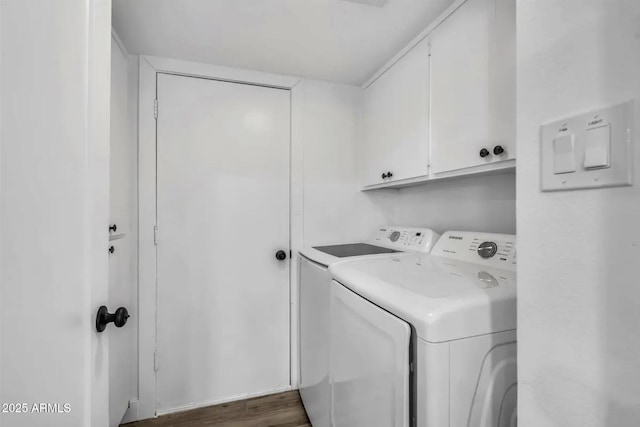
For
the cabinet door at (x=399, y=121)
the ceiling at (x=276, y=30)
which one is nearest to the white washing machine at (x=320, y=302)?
the cabinet door at (x=399, y=121)

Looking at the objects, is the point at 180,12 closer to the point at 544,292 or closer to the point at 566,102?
the point at 566,102

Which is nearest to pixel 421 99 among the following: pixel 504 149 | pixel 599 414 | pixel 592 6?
pixel 504 149

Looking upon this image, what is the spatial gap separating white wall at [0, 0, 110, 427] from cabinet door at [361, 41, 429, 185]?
4.47ft

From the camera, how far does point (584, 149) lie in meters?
0.43

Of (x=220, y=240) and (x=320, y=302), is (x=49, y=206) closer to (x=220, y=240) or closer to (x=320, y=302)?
(x=320, y=302)

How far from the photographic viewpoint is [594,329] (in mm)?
423

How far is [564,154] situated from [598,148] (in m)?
0.05

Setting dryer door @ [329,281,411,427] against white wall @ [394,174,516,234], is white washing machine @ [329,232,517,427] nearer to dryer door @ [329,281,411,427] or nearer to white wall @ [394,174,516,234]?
dryer door @ [329,281,411,427]

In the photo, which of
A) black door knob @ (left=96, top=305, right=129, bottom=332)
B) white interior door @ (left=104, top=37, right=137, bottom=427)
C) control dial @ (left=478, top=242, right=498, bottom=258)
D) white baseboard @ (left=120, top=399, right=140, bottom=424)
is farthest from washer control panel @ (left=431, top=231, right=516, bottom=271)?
white baseboard @ (left=120, top=399, right=140, bottom=424)

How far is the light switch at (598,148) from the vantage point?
15.8 inches

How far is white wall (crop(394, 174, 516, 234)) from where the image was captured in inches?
53.8

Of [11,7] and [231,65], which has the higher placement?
[231,65]

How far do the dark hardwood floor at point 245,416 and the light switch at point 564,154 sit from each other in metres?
1.87

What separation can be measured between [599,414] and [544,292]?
187 mm
